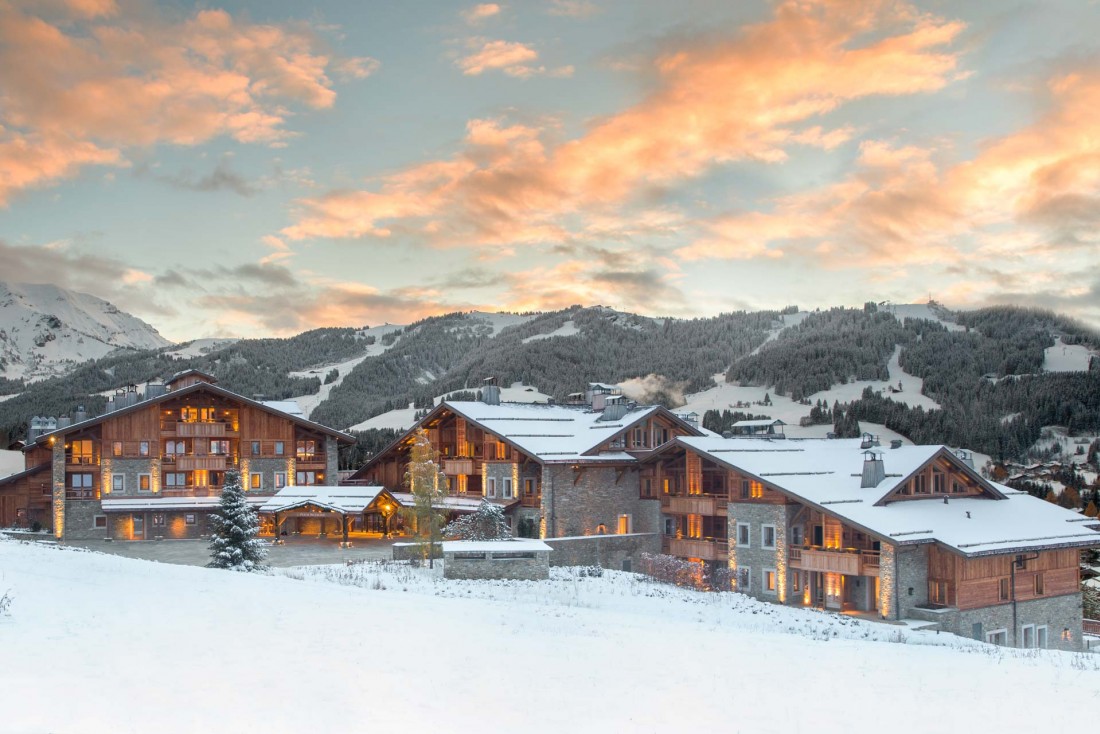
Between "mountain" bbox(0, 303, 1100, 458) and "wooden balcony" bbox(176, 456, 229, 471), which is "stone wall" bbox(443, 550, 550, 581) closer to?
"wooden balcony" bbox(176, 456, 229, 471)

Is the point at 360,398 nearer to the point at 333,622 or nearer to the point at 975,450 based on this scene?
the point at 975,450

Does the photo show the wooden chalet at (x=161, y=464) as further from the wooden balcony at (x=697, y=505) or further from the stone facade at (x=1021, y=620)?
the stone facade at (x=1021, y=620)

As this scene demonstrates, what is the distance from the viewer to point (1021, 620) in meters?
39.3

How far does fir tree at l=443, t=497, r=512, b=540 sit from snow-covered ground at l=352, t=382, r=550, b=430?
7696cm

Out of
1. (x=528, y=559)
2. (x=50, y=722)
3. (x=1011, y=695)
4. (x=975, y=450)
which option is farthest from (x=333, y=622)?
(x=975, y=450)

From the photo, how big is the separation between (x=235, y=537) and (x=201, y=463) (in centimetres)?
2557

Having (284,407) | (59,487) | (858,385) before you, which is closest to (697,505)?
(284,407)

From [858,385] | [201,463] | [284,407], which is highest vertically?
[858,385]

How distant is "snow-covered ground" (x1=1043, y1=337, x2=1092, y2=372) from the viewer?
15801 centimetres

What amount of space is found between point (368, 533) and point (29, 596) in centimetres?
3858

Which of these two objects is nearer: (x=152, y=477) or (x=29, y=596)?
(x=29, y=596)

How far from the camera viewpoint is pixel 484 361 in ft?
655

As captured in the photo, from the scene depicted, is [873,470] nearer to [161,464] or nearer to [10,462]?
[161,464]

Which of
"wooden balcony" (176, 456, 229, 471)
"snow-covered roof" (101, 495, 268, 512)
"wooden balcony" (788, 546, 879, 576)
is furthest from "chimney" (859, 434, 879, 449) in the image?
"wooden balcony" (176, 456, 229, 471)
